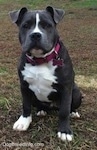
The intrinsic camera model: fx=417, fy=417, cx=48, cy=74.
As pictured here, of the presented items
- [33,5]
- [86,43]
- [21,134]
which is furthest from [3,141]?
[33,5]

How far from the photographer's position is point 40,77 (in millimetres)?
4176

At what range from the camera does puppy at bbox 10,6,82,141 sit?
4.05m

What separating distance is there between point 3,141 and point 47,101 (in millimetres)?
676

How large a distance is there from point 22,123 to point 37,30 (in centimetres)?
102

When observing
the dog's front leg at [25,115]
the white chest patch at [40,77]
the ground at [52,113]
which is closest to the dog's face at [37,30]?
the white chest patch at [40,77]

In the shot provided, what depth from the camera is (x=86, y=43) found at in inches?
412

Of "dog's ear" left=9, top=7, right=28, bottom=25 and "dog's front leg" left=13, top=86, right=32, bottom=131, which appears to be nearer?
"dog's ear" left=9, top=7, right=28, bottom=25

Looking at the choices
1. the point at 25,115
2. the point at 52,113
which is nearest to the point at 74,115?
the point at 52,113

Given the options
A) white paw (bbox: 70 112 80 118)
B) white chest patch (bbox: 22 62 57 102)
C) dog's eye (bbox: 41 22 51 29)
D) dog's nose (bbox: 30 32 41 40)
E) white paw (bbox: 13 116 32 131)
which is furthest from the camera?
white paw (bbox: 70 112 80 118)

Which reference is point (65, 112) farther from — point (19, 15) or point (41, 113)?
point (19, 15)

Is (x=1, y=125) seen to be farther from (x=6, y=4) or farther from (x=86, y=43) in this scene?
(x=6, y=4)

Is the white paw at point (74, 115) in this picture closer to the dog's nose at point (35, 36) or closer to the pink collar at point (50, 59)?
the pink collar at point (50, 59)

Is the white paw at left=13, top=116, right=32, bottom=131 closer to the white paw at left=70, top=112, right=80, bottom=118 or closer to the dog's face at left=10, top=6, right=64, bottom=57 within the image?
the white paw at left=70, top=112, right=80, bottom=118

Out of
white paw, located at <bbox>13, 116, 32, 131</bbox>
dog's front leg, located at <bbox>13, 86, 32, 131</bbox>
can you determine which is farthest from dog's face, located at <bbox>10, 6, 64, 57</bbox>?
white paw, located at <bbox>13, 116, 32, 131</bbox>
